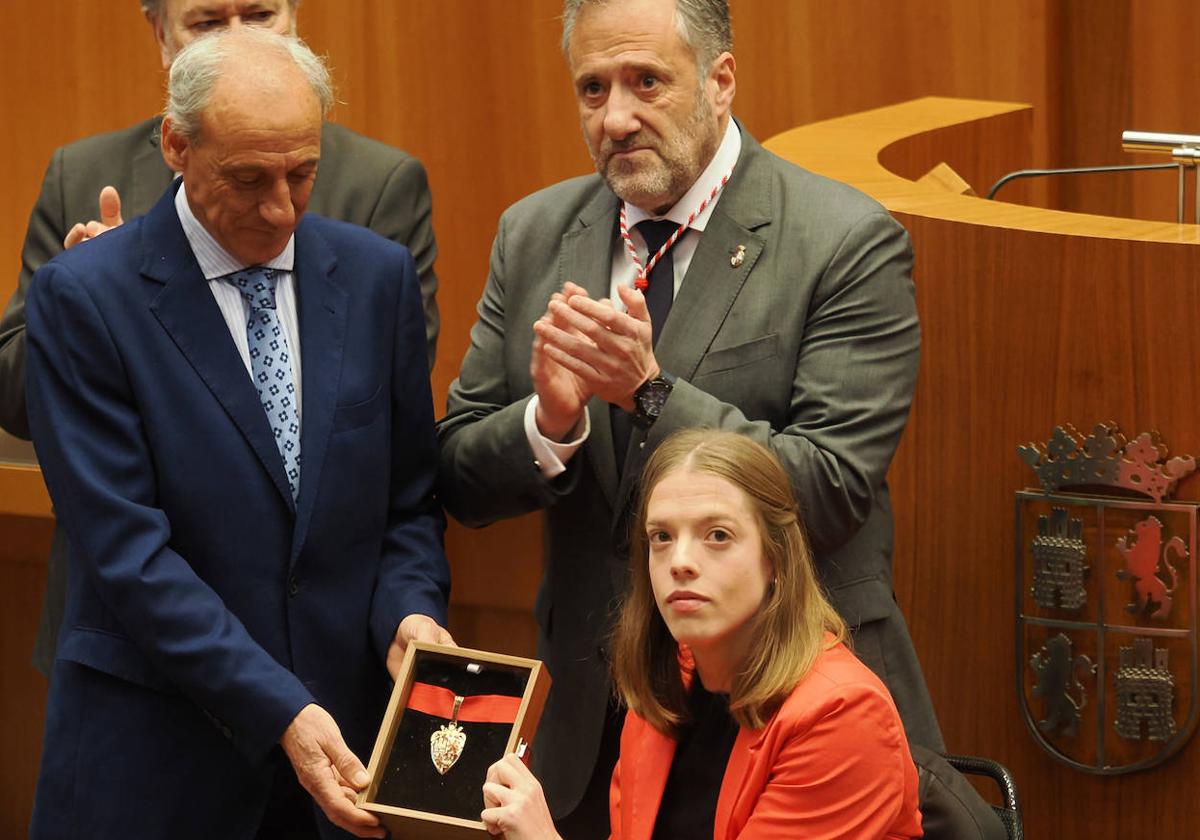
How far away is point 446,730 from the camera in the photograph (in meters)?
2.15

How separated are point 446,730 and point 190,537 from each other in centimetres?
39

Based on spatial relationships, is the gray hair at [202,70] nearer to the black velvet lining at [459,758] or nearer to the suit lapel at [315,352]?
the suit lapel at [315,352]

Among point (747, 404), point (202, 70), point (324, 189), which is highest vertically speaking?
point (202, 70)

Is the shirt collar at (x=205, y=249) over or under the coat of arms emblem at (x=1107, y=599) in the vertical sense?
over

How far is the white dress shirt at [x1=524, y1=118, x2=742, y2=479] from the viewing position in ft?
7.96

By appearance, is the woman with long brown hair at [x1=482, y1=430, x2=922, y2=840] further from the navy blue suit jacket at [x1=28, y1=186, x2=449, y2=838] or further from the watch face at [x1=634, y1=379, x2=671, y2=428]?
the navy blue suit jacket at [x1=28, y1=186, x2=449, y2=838]

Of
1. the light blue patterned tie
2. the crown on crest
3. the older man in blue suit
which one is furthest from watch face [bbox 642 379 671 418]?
the crown on crest

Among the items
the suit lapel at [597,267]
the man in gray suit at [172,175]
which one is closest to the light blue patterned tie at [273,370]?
the suit lapel at [597,267]

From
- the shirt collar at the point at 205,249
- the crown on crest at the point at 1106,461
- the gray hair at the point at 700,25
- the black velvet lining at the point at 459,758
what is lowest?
the black velvet lining at the point at 459,758

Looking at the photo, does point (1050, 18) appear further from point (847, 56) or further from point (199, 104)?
point (199, 104)

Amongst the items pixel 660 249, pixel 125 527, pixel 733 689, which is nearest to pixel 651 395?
pixel 660 249

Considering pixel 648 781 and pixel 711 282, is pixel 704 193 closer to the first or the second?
pixel 711 282

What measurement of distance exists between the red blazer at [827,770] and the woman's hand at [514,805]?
21cm

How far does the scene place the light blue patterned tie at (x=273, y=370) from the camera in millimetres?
2273
